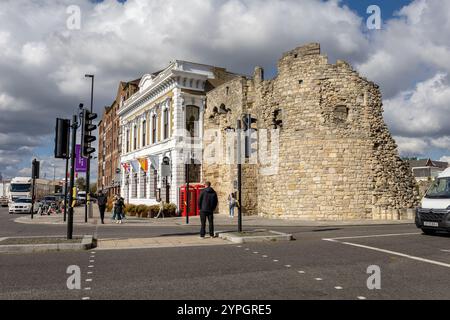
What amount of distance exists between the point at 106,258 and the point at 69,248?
73.0 inches

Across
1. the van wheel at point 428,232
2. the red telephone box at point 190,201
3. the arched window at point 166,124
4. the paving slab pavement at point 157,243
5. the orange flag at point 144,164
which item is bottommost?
the paving slab pavement at point 157,243

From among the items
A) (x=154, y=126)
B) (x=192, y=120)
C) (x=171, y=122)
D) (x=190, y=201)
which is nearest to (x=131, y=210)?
(x=190, y=201)

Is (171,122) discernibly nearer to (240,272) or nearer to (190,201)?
(190,201)

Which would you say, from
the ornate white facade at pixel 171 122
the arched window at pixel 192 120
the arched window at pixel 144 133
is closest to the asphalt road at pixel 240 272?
the ornate white facade at pixel 171 122

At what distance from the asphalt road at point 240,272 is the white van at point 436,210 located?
4.58ft

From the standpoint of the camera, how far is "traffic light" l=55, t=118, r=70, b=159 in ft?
39.5

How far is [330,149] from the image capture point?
2278cm

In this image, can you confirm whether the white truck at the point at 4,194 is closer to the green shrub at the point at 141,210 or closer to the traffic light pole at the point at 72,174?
the green shrub at the point at 141,210

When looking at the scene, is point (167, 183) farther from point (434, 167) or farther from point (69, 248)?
point (434, 167)

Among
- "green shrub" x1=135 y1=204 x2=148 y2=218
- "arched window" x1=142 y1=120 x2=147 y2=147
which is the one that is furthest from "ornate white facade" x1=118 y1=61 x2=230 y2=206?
"green shrub" x1=135 y1=204 x2=148 y2=218

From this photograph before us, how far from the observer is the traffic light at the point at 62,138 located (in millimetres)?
12047

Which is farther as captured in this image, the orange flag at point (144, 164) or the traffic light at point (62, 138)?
the orange flag at point (144, 164)

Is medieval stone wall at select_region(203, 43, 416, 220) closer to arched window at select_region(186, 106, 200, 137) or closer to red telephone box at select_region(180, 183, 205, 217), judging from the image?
red telephone box at select_region(180, 183, 205, 217)
